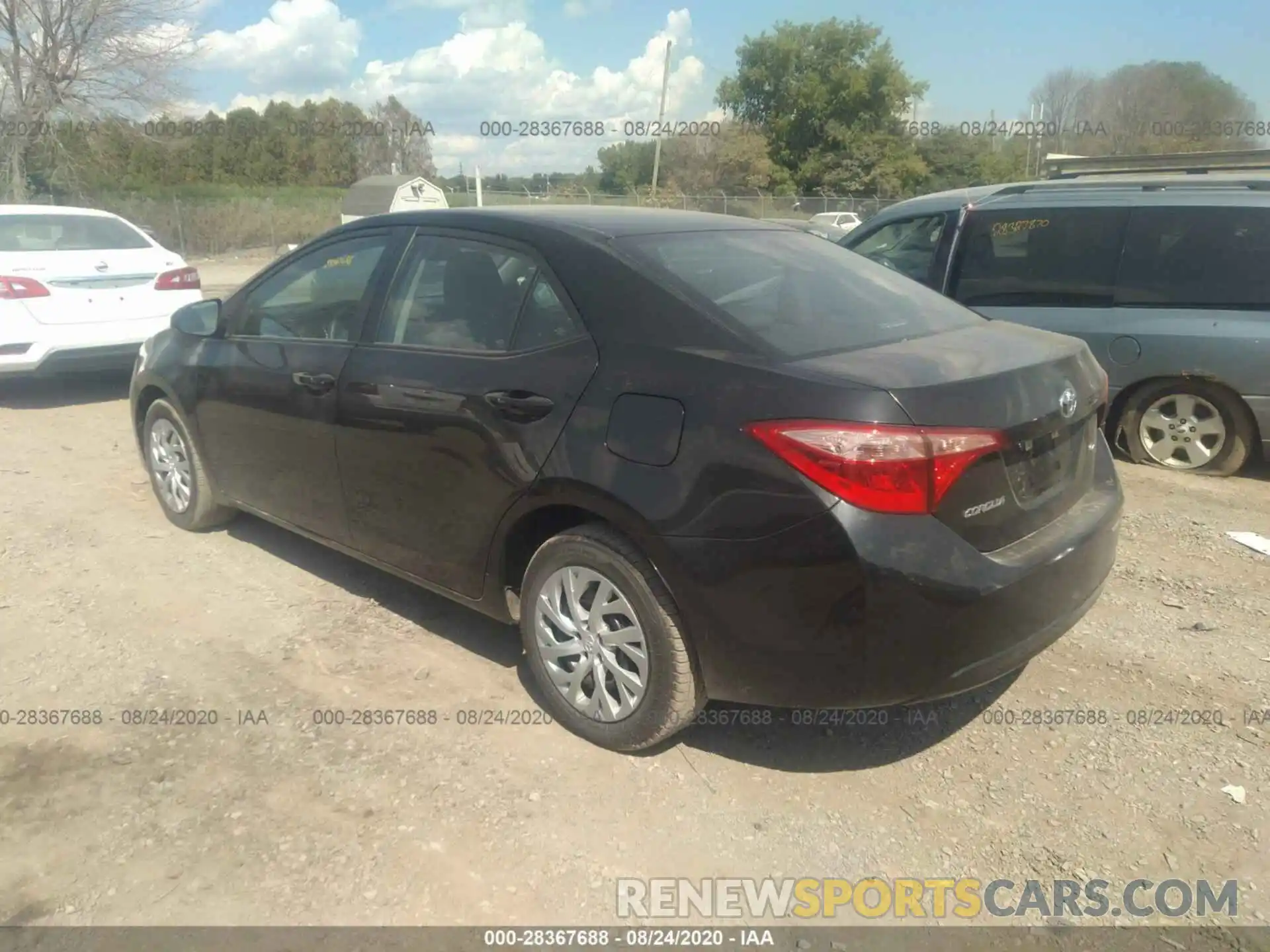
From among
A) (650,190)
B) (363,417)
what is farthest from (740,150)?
(363,417)

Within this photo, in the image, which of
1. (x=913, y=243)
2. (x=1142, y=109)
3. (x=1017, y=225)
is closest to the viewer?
(x=1017, y=225)

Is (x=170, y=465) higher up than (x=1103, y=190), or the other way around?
(x=1103, y=190)

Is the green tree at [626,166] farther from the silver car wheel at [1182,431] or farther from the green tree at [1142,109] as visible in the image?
the silver car wheel at [1182,431]

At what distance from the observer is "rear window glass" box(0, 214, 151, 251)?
8.25 meters

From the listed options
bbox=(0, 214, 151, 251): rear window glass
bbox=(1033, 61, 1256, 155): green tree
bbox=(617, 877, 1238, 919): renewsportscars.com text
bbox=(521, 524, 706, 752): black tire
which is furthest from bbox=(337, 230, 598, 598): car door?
bbox=(1033, 61, 1256, 155): green tree

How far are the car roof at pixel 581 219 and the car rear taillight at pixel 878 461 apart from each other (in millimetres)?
1202

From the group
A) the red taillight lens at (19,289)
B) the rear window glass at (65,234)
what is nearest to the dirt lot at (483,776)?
the red taillight lens at (19,289)

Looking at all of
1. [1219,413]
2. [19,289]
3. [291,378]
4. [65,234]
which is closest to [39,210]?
[65,234]

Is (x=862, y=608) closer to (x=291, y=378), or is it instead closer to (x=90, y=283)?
(x=291, y=378)

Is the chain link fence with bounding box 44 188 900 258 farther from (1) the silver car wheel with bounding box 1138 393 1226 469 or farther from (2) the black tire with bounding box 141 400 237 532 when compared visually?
(2) the black tire with bounding box 141 400 237 532

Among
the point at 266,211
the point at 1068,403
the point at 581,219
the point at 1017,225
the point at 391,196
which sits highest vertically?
the point at 581,219

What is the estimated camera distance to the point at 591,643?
10.6 feet

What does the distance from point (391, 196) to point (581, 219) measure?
83.2ft

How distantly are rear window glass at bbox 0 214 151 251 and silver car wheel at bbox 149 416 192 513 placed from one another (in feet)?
12.6
